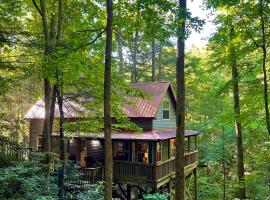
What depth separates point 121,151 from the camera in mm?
20359

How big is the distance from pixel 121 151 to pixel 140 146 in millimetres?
1402

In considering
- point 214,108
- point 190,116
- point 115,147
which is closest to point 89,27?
point 115,147

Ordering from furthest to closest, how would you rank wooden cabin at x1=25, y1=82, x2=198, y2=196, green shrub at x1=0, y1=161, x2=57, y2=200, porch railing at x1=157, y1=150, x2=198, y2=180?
wooden cabin at x1=25, y1=82, x2=198, y2=196 < porch railing at x1=157, y1=150, x2=198, y2=180 < green shrub at x1=0, y1=161, x2=57, y2=200

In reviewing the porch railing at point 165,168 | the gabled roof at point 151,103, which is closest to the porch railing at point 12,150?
the porch railing at point 165,168

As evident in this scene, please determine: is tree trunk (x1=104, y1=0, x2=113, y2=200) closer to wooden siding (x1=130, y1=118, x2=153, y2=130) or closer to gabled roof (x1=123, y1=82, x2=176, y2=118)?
gabled roof (x1=123, y1=82, x2=176, y2=118)

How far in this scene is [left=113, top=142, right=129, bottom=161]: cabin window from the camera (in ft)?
64.7

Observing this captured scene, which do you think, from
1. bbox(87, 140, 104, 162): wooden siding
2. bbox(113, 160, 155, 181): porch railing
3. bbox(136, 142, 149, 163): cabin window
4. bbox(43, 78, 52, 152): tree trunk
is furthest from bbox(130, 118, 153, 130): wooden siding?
bbox(43, 78, 52, 152): tree trunk

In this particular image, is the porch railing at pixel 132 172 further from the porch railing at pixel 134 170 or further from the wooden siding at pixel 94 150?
the wooden siding at pixel 94 150

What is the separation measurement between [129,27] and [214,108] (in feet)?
64.4

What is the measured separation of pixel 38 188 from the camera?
9.12 metres

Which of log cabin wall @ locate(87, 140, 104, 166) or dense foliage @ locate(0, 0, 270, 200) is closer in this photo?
dense foliage @ locate(0, 0, 270, 200)

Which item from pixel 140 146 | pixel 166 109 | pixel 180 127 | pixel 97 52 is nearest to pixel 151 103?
pixel 166 109

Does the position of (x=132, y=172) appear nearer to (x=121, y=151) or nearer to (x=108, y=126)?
(x=121, y=151)

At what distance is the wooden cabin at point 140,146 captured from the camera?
50.5ft
